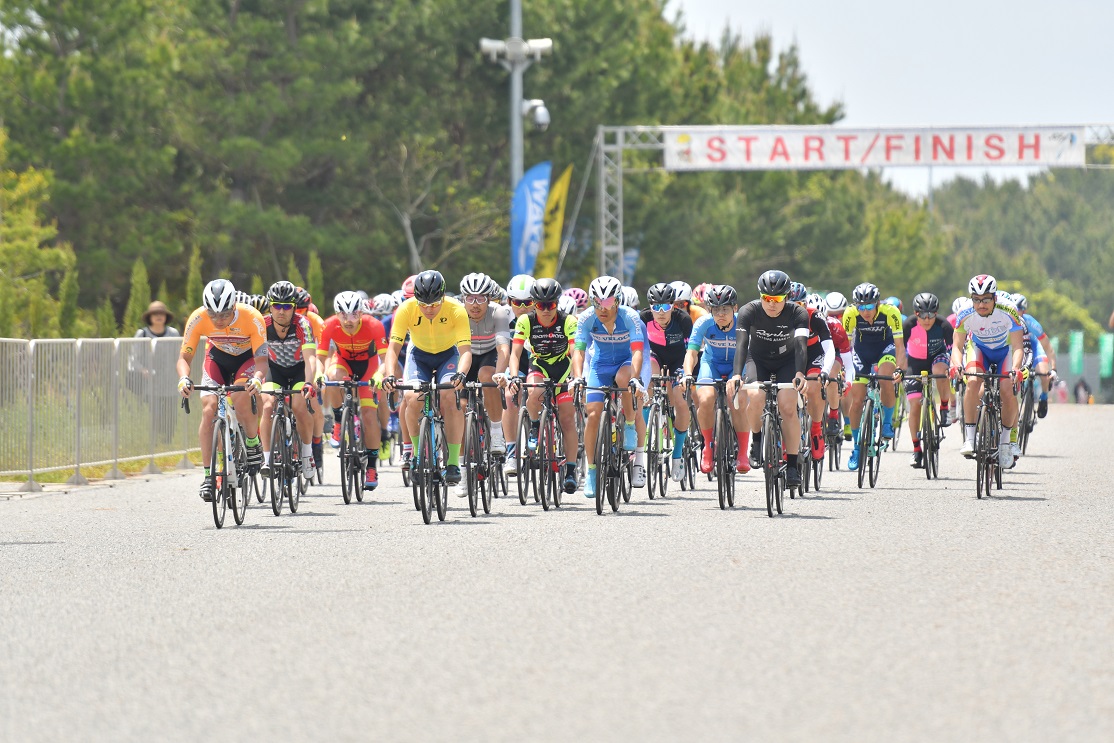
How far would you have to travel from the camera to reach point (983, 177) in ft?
516

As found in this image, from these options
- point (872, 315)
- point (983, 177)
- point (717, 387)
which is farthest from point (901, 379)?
point (983, 177)

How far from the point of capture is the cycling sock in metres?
18.1

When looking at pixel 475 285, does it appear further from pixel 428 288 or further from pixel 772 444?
pixel 772 444

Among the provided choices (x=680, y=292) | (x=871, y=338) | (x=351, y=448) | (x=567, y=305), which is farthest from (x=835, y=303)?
(x=351, y=448)

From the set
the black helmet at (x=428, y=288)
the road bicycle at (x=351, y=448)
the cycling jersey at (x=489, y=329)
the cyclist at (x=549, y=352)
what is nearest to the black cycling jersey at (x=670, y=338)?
the cycling jersey at (x=489, y=329)

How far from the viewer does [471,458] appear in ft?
50.4

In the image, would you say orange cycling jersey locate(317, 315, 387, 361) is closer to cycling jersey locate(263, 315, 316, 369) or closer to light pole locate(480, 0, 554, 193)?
cycling jersey locate(263, 315, 316, 369)

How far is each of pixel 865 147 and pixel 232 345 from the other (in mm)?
30060

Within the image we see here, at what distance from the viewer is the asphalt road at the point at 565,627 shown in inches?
269

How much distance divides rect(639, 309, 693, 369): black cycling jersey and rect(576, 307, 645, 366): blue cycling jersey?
2.28m

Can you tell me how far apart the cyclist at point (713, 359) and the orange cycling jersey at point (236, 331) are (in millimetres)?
3444

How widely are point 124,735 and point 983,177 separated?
15563 cm

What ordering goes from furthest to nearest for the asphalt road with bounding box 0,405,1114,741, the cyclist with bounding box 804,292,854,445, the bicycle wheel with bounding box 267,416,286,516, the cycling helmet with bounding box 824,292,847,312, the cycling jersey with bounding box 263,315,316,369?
the cycling helmet with bounding box 824,292,847,312, the cyclist with bounding box 804,292,854,445, the cycling jersey with bounding box 263,315,316,369, the bicycle wheel with bounding box 267,416,286,516, the asphalt road with bounding box 0,405,1114,741

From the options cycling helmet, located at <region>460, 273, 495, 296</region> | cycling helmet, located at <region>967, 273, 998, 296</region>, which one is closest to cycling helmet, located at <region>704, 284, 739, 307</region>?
cycling helmet, located at <region>460, 273, 495, 296</region>
